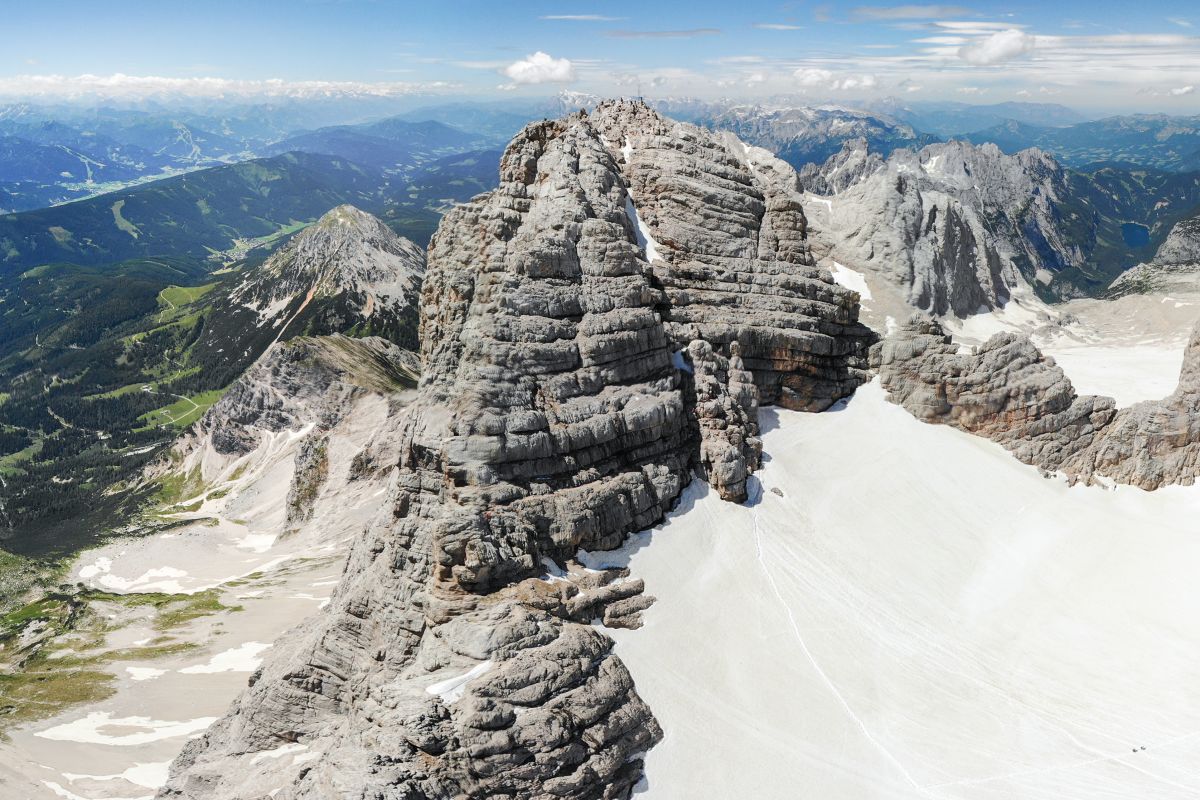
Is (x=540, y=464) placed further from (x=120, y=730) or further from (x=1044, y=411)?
(x=1044, y=411)

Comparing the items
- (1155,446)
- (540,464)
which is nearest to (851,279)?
(1155,446)

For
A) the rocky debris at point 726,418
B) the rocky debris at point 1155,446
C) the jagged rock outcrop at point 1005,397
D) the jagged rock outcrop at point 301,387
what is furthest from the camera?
the jagged rock outcrop at point 301,387

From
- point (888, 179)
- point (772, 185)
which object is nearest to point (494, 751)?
point (772, 185)

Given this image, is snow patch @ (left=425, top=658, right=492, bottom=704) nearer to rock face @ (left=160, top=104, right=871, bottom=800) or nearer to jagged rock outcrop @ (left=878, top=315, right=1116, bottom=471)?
rock face @ (left=160, top=104, right=871, bottom=800)

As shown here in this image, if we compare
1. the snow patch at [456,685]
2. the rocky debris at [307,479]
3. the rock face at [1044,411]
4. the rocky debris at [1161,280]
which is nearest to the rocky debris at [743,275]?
the rock face at [1044,411]

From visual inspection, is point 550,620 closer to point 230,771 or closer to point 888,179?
point 230,771

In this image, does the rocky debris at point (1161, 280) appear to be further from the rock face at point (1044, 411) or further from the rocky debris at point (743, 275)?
the rocky debris at point (743, 275)

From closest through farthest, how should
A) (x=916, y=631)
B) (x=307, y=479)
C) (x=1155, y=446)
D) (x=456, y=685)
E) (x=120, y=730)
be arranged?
(x=456, y=685) → (x=916, y=631) → (x=120, y=730) → (x=1155, y=446) → (x=307, y=479)
